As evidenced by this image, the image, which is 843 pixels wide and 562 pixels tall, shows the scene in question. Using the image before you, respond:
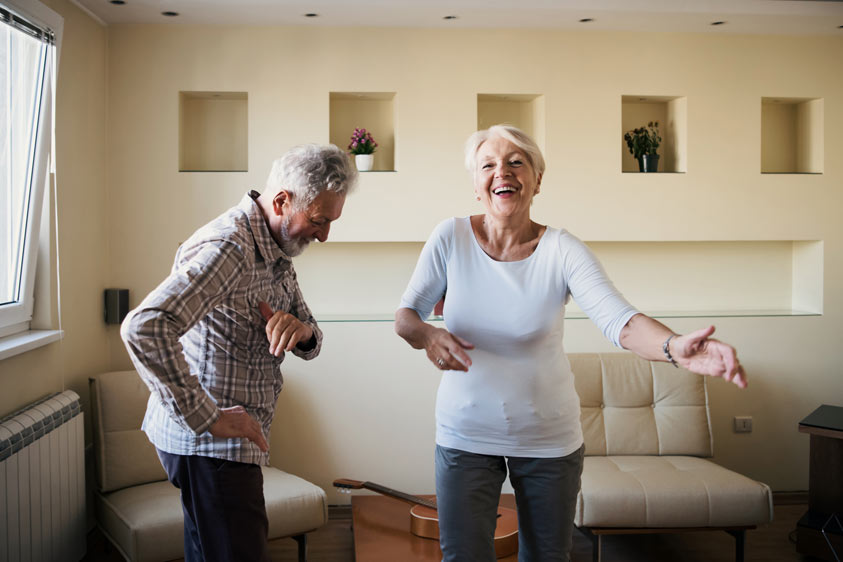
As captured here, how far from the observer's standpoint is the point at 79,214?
3.41 meters

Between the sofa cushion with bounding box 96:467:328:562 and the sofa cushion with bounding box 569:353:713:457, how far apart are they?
1393mm

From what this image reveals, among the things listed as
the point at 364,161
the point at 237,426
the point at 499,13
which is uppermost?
the point at 499,13

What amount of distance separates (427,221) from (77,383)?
1897mm

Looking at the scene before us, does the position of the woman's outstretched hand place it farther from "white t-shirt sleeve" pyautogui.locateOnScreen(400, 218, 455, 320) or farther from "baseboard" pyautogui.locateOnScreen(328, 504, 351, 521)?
"baseboard" pyautogui.locateOnScreen(328, 504, 351, 521)

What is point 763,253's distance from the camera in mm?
4289

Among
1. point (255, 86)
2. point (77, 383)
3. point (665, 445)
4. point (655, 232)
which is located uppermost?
point (255, 86)

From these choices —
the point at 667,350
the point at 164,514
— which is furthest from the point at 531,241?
the point at 164,514

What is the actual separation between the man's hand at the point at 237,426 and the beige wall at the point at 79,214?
1722 mm

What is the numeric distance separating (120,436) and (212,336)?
1.92 meters

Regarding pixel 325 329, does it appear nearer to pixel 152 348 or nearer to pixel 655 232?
pixel 655 232

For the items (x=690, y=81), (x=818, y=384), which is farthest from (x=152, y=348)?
(x=818, y=384)

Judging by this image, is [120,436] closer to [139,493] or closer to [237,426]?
[139,493]

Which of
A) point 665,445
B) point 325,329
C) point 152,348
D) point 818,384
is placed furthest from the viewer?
point 818,384

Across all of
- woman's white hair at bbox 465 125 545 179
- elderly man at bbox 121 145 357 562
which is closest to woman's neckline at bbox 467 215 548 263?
woman's white hair at bbox 465 125 545 179
